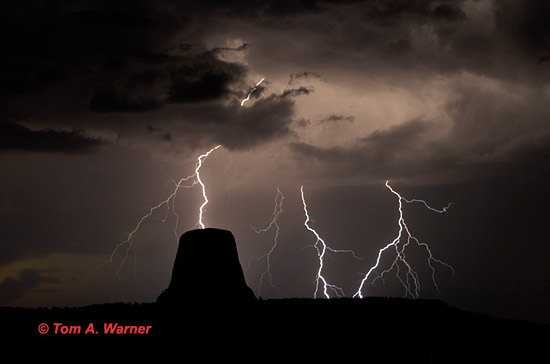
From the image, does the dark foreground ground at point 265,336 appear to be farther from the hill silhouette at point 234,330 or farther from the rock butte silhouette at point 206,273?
the rock butte silhouette at point 206,273


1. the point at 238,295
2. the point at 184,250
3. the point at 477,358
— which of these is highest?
the point at 184,250

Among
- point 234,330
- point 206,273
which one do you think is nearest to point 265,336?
point 234,330

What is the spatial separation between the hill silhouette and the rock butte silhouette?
3 centimetres

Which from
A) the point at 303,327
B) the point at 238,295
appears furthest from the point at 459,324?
the point at 238,295

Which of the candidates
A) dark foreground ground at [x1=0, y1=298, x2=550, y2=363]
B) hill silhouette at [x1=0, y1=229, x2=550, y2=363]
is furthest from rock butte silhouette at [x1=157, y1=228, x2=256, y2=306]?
dark foreground ground at [x1=0, y1=298, x2=550, y2=363]

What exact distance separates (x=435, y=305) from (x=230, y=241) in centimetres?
856

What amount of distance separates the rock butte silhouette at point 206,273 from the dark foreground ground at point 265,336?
304mm

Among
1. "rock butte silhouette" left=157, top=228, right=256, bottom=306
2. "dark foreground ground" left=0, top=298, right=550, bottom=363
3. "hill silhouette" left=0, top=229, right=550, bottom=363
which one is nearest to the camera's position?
"dark foreground ground" left=0, top=298, right=550, bottom=363

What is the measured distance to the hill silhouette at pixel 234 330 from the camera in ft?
47.5

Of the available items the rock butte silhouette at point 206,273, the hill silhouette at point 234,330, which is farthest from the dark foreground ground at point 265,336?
the rock butte silhouette at point 206,273

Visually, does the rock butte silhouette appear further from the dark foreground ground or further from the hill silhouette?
the dark foreground ground

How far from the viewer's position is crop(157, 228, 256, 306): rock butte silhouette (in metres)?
17.7

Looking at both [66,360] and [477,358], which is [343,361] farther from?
[66,360]

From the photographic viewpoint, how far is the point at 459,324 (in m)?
19.2
